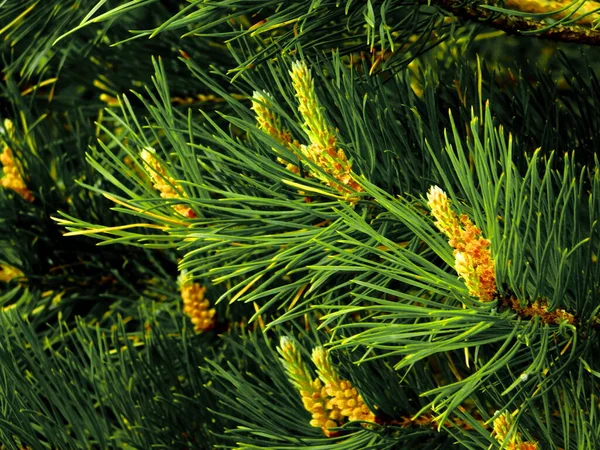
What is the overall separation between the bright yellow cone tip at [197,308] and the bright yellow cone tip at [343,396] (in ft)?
0.72

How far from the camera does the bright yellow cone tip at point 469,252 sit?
0.36 metres

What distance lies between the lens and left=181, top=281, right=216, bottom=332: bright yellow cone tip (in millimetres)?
717

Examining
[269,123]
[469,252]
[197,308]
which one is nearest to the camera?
[469,252]

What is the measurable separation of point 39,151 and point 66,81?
0.16 m

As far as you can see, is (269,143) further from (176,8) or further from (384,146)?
(176,8)

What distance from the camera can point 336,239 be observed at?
16.9 inches

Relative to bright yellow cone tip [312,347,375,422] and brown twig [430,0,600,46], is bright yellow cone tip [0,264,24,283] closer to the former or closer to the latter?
bright yellow cone tip [312,347,375,422]

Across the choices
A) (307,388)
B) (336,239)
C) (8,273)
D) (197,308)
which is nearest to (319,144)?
(336,239)

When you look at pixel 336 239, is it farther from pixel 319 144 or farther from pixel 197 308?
pixel 197 308

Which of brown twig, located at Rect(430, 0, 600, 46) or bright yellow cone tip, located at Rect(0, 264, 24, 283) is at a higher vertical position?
brown twig, located at Rect(430, 0, 600, 46)

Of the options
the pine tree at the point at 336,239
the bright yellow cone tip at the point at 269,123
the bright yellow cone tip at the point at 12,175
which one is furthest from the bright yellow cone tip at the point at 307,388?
the bright yellow cone tip at the point at 12,175

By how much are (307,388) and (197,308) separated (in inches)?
9.1

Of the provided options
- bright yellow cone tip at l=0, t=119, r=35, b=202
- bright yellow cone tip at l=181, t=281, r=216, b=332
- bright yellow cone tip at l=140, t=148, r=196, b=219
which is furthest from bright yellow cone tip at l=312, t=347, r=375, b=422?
bright yellow cone tip at l=0, t=119, r=35, b=202

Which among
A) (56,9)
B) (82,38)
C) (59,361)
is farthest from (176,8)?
(59,361)
